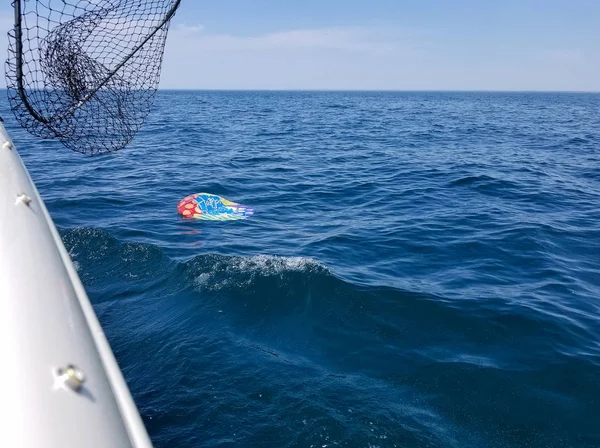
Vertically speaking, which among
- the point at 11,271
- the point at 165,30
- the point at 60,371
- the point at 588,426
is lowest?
the point at 588,426

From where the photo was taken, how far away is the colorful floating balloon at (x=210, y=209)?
479 inches

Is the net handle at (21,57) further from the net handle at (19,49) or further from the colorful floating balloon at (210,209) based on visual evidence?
the colorful floating balloon at (210,209)

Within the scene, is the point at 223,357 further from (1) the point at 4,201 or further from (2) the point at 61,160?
(2) the point at 61,160

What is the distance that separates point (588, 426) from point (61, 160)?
20383 millimetres

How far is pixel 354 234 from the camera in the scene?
36.6 ft

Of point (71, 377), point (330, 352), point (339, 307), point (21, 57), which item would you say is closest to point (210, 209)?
point (339, 307)

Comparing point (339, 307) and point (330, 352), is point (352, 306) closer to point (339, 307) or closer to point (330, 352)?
point (339, 307)

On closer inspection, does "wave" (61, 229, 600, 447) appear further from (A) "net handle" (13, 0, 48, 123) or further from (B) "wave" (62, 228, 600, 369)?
(A) "net handle" (13, 0, 48, 123)

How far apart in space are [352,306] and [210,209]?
19.6 ft

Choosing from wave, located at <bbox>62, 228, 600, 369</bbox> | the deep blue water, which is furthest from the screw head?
wave, located at <bbox>62, 228, 600, 369</bbox>

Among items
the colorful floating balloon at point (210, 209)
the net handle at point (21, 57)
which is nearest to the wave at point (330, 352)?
the net handle at point (21, 57)

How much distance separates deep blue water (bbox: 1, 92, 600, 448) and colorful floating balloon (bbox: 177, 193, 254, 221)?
398 millimetres

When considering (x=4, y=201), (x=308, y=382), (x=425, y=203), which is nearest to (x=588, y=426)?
(x=308, y=382)

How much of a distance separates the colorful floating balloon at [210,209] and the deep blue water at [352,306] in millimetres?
398
